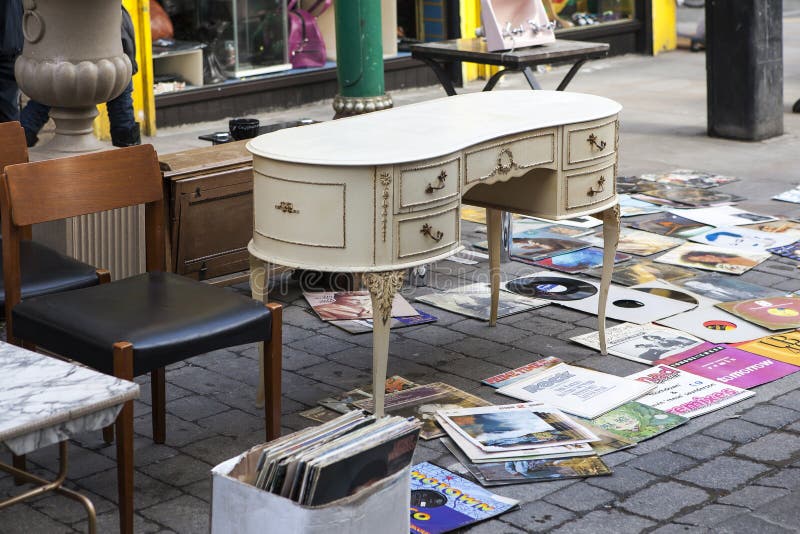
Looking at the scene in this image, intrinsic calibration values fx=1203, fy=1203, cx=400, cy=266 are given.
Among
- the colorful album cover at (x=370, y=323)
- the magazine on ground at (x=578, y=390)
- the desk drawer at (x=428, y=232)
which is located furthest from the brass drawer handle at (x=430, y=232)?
the colorful album cover at (x=370, y=323)

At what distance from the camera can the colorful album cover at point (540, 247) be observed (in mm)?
6266

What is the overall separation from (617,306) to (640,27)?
846 centimetres

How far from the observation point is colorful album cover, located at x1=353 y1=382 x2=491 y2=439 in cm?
427

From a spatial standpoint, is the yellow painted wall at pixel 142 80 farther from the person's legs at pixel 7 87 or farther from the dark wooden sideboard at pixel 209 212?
the dark wooden sideboard at pixel 209 212

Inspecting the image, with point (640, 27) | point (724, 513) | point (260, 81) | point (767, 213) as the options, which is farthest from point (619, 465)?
point (640, 27)

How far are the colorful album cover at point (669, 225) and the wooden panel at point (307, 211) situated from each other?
3259mm

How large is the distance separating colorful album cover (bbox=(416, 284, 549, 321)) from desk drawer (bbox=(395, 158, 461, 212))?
1455 millimetres

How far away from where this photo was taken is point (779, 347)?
16.0 feet

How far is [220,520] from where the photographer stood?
9.14ft

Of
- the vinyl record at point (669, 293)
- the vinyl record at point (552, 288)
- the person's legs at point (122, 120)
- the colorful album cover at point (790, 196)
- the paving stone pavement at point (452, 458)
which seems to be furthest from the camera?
the person's legs at point (122, 120)

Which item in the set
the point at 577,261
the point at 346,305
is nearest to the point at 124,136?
the point at 346,305

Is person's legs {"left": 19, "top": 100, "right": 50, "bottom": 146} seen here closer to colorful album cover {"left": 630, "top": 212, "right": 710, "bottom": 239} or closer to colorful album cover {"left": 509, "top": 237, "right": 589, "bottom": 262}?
colorful album cover {"left": 509, "top": 237, "right": 589, "bottom": 262}

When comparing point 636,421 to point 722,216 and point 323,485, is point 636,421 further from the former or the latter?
point 722,216

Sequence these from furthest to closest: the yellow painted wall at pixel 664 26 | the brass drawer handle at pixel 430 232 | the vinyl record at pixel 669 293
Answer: the yellow painted wall at pixel 664 26 → the vinyl record at pixel 669 293 → the brass drawer handle at pixel 430 232
